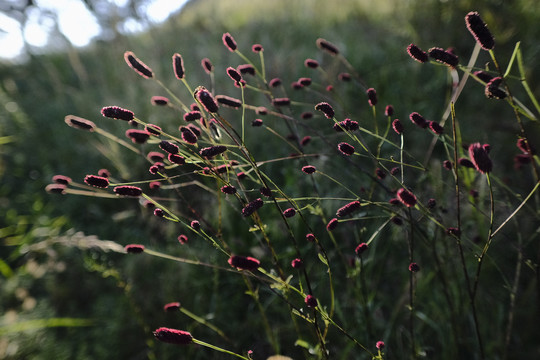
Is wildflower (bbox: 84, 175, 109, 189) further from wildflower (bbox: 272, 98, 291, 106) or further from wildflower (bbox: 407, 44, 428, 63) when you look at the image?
wildflower (bbox: 407, 44, 428, 63)

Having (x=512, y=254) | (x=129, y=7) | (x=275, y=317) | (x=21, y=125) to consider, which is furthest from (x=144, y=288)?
(x=129, y=7)

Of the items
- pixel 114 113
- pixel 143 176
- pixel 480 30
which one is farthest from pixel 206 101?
pixel 143 176

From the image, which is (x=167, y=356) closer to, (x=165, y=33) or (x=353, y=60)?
(x=353, y=60)

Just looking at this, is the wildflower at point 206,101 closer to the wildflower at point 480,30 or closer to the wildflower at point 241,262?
the wildflower at point 241,262

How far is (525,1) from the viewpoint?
7.92 ft

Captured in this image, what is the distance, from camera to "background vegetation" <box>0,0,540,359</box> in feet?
4.98

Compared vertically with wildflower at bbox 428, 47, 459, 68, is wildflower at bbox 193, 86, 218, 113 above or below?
above

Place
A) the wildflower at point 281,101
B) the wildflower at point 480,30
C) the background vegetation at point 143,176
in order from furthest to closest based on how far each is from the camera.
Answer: the background vegetation at point 143,176 < the wildflower at point 281,101 < the wildflower at point 480,30

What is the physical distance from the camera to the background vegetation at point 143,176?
59.7 inches

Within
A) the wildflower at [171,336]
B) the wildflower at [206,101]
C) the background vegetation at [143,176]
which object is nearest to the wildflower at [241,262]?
the wildflower at [171,336]

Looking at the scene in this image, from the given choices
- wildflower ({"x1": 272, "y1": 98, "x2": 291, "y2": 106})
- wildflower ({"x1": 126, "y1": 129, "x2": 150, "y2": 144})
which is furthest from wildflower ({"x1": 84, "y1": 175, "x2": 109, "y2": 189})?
wildflower ({"x1": 272, "y1": 98, "x2": 291, "y2": 106})

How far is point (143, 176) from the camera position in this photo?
2588mm

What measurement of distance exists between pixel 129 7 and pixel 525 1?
3.58 m

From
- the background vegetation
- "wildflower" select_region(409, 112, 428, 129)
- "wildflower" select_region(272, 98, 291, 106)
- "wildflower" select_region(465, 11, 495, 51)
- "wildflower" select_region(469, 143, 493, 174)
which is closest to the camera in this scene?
"wildflower" select_region(469, 143, 493, 174)
